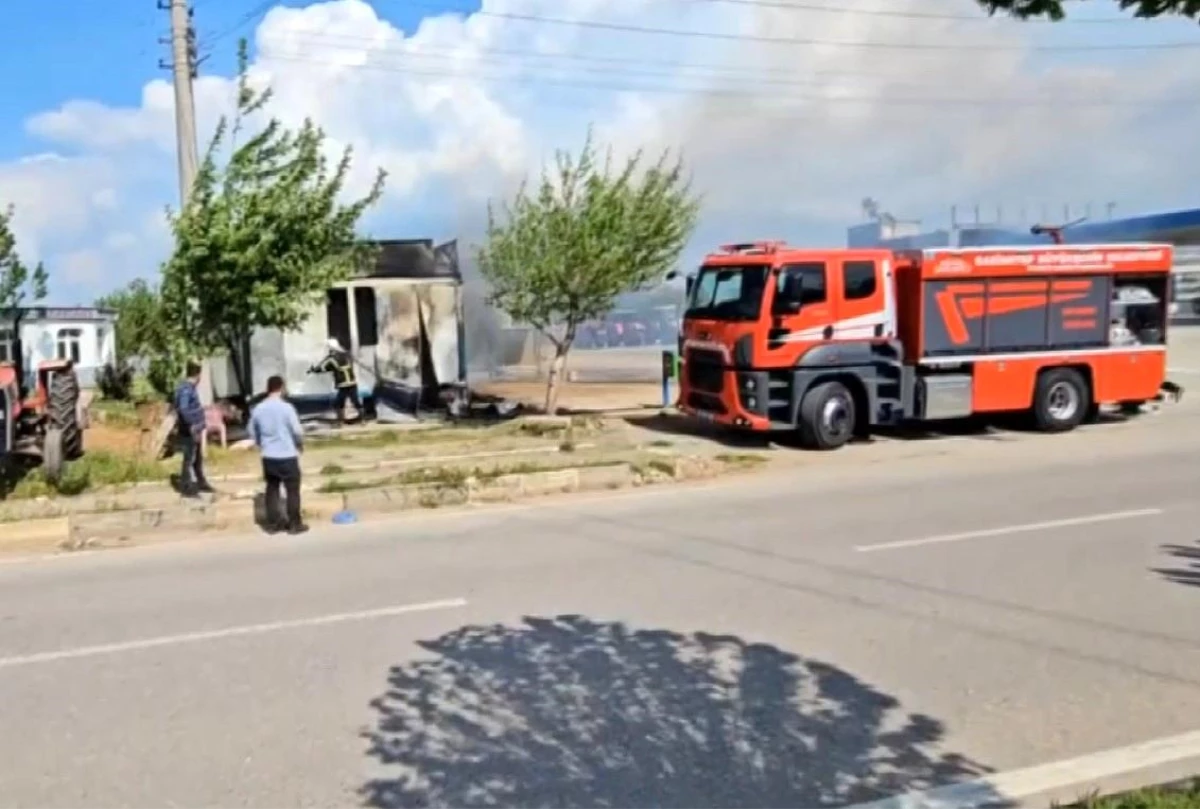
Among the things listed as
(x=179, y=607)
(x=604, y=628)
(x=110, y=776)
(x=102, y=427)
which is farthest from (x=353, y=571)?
(x=102, y=427)

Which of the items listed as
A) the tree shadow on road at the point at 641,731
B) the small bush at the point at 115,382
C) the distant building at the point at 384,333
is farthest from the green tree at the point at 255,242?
the small bush at the point at 115,382

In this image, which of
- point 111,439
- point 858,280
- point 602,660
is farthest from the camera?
point 111,439

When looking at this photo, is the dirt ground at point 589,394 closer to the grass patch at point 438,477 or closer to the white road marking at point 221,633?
the grass patch at point 438,477

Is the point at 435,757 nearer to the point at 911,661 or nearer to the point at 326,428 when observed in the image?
the point at 911,661

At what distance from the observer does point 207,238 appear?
609 inches

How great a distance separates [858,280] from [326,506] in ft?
27.4

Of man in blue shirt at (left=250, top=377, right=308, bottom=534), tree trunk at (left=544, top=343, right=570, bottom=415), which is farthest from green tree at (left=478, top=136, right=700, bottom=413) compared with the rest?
man in blue shirt at (left=250, top=377, right=308, bottom=534)

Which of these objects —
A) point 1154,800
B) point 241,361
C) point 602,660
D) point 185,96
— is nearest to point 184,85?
point 185,96

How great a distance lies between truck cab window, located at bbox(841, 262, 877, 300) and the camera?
16.5 meters

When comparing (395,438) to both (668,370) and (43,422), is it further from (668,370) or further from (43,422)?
(668,370)

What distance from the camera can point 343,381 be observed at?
20.4m

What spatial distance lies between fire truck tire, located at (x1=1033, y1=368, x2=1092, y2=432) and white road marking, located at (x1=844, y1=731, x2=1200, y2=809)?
1387 centimetres

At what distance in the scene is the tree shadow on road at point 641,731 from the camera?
14.8ft

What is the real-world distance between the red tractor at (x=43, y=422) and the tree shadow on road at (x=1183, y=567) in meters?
10.8
